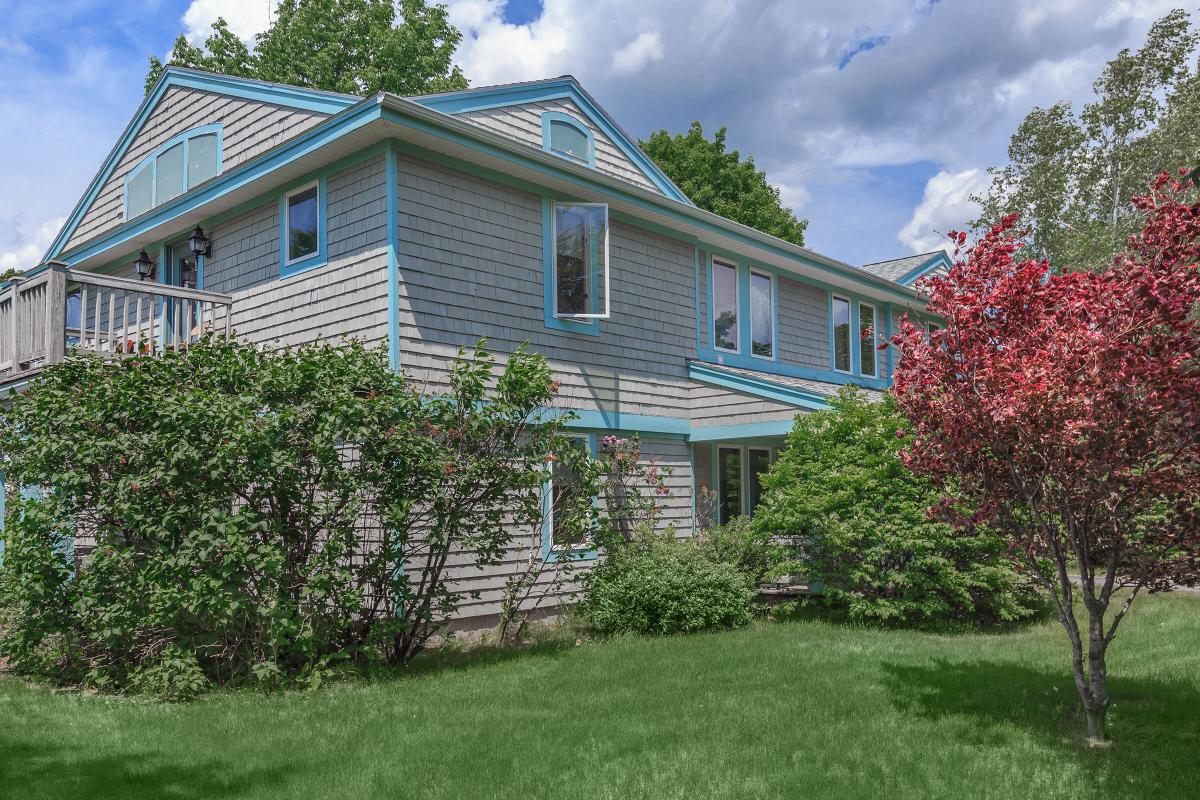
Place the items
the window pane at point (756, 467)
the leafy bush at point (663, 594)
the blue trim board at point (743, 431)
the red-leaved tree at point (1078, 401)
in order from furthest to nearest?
1. the window pane at point (756, 467)
2. the blue trim board at point (743, 431)
3. the leafy bush at point (663, 594)
4. the red-leaved tree at point (1078, 401)

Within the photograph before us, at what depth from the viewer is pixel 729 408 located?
44.3 feet

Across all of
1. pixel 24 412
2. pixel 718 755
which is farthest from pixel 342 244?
pixel 718 755

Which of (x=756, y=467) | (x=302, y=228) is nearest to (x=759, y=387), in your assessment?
(x=756, y=467)

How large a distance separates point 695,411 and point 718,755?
28.1ft

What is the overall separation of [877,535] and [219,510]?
22.9ft

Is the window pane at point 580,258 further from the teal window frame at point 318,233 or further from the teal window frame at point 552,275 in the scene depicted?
the teal window frame at point 318,233

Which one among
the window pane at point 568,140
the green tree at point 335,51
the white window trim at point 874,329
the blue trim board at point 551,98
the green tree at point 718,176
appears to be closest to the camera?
the blue trim board at point 551,98

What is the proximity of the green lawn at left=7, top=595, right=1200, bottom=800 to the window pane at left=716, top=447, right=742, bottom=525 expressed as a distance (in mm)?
6603

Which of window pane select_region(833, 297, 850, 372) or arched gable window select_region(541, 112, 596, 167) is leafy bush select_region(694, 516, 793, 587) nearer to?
arched gable window select_region(541, 112, 596, 167)

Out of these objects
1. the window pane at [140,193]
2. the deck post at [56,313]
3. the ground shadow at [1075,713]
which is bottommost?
the ground shadow at [1075,713]

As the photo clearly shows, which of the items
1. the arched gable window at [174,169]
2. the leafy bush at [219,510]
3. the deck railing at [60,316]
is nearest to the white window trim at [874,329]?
the leafy bush at [219,510]

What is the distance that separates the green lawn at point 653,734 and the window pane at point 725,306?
726 cm

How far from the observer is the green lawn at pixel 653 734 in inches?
207

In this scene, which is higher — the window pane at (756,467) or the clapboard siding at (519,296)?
the clapboard siding at (519,296)
